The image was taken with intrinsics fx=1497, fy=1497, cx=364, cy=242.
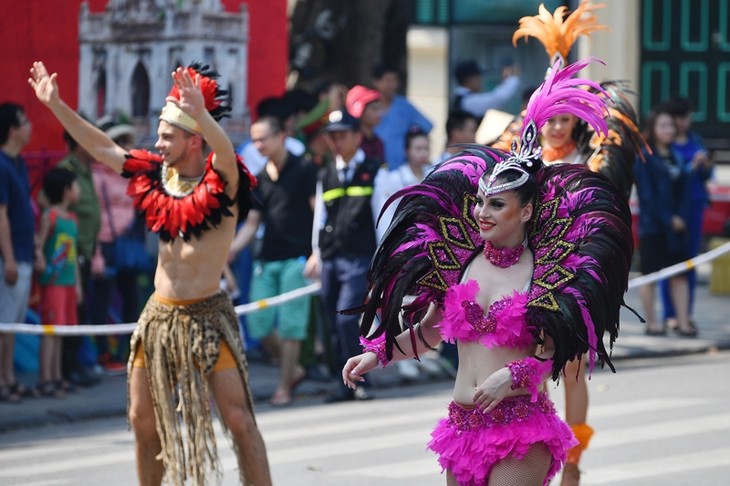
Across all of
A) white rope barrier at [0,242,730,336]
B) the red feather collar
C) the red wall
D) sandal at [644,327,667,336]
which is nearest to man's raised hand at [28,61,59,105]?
the red feather collar

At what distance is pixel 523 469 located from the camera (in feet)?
17.9

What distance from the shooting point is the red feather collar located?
23.2ft

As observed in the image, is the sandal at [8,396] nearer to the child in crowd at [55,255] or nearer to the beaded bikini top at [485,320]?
the child in crowd at [55,255]

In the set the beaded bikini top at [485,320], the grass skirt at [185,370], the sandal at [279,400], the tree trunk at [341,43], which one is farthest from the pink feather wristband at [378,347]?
the tree trunk at [341,43]

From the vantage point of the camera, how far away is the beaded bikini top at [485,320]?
17.8 feet

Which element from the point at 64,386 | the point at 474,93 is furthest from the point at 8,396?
the point at 474,93

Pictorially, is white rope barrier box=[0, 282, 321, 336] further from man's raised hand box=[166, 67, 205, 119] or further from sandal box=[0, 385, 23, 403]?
man's raised hand box=[166, 67, 205, 119]

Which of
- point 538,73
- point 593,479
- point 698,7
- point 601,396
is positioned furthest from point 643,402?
point 698,7

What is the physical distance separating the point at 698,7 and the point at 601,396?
1357cm

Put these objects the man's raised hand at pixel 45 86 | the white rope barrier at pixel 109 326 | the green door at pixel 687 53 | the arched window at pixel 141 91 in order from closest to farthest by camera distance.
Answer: the man's raised hand at pixel 45 86 → the white rope barrier at pixel 109 326 → the arched window at pixel 141 91 → the green door at pixel 687 53

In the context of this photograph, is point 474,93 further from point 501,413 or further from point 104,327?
point 501,413

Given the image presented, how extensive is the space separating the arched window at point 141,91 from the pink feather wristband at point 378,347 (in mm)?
7269

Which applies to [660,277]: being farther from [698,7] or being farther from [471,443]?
[698,7]

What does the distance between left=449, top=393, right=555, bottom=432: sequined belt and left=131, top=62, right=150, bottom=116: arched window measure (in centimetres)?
756
